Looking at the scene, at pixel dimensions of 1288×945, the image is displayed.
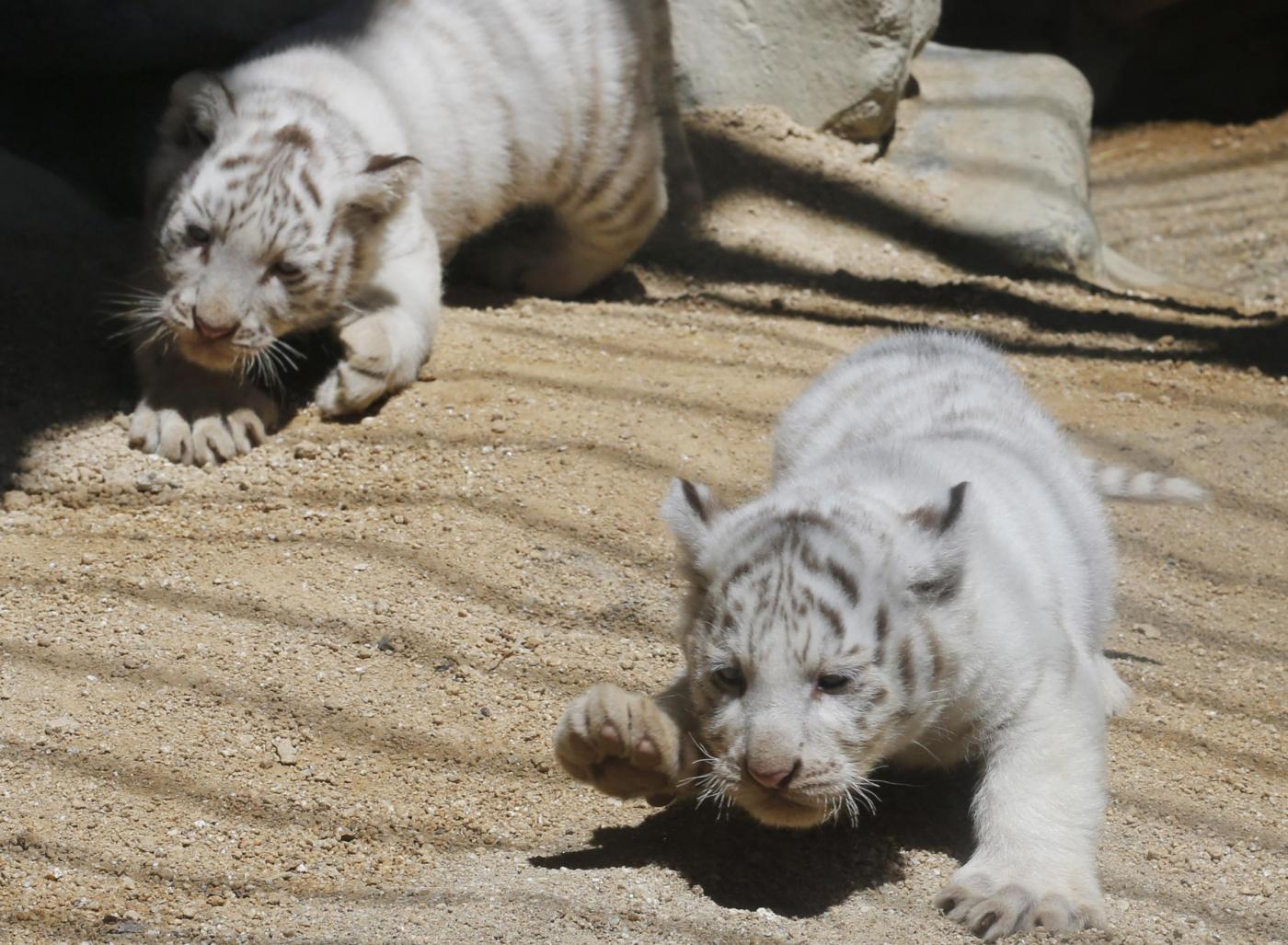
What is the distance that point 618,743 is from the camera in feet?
7.19

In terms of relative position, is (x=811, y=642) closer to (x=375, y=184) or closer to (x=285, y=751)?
(x=285, y=751)

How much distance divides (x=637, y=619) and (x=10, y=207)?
258cm

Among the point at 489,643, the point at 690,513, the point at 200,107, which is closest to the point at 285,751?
the point at 489,643

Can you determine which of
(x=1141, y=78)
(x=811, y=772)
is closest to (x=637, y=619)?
(x=811, y=772)

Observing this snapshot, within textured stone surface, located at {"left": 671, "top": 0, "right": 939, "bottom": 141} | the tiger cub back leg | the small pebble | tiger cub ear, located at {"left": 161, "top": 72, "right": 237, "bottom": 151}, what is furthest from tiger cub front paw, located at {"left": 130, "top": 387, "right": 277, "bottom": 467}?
textured stone surface, located at {"left": 671, "top": 0, "right": 939, "bottom": 141}

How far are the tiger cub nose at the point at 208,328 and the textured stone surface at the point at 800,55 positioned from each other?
2885 millimetres

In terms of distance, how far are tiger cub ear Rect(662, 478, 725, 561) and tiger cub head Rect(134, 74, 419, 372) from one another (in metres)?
1.60

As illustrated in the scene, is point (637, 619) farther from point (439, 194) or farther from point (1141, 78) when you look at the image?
point (1141, 78)

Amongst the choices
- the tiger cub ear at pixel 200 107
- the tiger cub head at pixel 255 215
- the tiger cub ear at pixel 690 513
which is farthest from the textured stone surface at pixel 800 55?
the tiger cub ear at pixel 690 513

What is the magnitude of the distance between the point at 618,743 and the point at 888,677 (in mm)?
412

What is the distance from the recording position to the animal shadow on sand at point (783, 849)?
7.46 feet

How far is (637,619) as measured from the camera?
295 centimetres

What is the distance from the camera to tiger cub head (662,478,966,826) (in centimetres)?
211

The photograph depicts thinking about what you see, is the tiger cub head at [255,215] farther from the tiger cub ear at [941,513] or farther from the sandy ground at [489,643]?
the tiger cub ear at [941,513]
